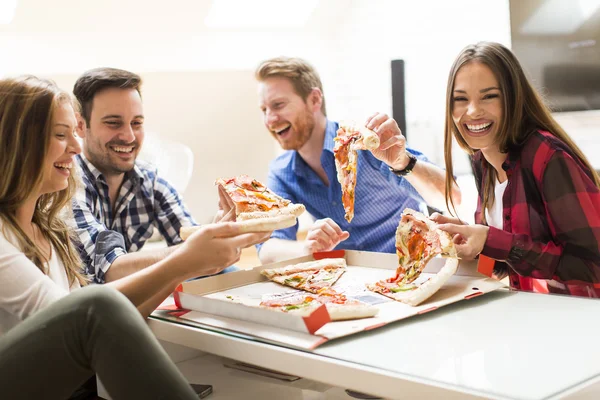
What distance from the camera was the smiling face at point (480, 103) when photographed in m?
2.21

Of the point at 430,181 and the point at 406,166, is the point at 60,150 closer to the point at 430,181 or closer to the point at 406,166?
the point at 406,166

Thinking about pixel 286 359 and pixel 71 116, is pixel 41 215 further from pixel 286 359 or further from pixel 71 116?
pixel 286 359

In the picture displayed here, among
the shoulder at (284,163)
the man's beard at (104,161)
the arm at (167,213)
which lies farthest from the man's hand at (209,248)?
the shoulder at (284,163)

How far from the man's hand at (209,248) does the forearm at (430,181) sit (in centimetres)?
117

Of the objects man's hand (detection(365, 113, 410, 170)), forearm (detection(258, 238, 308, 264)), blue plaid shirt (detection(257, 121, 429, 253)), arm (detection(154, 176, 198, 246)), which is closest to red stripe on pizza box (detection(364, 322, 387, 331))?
man's hand (detection(365, 113, 410, 170))

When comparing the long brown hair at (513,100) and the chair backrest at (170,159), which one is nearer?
the long brown hair at (513,100)

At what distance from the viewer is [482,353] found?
1307 mm

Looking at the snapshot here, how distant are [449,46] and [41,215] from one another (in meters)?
4.48

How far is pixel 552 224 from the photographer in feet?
→ 6.66

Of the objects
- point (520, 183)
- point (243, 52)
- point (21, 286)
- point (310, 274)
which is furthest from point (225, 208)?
point (243, 52)

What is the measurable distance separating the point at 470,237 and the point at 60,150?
1160 millimetres

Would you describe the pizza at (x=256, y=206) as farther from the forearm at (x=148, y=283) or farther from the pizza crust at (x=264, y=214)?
the forearm at (x=148, y=283)

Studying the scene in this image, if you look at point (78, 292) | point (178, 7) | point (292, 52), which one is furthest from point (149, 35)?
point (78, 292)

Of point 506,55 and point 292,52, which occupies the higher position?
point 292,52
